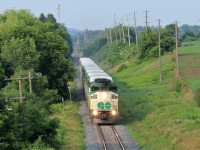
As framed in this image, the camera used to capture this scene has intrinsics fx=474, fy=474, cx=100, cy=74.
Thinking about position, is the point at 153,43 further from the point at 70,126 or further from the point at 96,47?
Answer: the point at 96,47

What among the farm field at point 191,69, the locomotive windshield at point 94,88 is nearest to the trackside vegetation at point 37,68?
the locomotive windshield at point 94,88

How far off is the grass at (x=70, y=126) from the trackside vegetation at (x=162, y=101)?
4.07m

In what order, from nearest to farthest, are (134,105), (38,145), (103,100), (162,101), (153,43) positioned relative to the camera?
(38,145) → (103,100) → (162,101) → (134,105) → (153,43)

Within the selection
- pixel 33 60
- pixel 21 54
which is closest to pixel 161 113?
pixel 33 60

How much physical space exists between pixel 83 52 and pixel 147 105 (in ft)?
484

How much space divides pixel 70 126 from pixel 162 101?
11070 mm

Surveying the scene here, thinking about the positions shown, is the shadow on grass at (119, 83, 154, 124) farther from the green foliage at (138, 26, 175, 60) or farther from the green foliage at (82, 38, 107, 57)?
the green foliage at (82, 38, 107, 57)

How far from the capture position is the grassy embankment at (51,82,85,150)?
1292 inches

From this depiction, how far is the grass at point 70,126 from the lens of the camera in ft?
108

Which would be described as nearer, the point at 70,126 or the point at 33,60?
the point at 70,126

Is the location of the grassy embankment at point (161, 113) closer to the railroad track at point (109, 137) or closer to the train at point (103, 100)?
the railroad track at point (109, 137)

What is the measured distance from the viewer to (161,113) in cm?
3991

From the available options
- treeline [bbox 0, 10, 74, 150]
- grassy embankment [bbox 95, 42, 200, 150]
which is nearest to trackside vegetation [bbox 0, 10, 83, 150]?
treeline [bbox 0, 10, 74, 150]

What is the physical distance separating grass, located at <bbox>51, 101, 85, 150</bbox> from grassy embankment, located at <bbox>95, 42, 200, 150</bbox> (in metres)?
4.05
